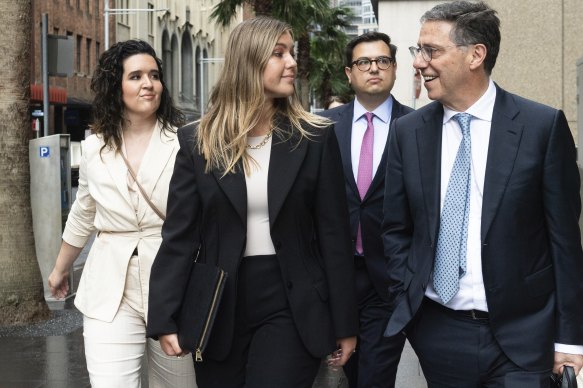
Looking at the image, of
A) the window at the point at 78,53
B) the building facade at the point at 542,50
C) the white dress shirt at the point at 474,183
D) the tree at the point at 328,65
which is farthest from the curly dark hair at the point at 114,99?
the window at the point at 78,53

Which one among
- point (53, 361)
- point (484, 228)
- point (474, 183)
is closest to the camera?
point (484, 228)

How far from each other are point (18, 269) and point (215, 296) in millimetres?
6490

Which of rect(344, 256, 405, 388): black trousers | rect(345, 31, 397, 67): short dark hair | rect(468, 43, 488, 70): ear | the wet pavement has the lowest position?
the wet pavement

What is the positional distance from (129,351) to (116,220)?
2.07 ft

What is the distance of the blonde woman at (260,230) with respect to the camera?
3797 mm

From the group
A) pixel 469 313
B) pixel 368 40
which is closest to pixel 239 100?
pixel 469 313

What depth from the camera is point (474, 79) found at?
12.2ft

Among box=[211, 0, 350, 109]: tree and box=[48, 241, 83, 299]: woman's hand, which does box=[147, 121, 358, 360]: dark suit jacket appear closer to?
box=[48, 241, 83, 299]: woman's hand

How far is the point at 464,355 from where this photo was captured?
3604 millimetres

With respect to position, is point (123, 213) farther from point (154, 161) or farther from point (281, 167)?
point (281, 167)

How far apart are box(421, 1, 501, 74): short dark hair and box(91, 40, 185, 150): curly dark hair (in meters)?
1.75

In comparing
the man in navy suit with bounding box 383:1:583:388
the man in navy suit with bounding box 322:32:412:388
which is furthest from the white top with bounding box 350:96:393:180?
the man in navy suit with bounding box 383:1:583:388

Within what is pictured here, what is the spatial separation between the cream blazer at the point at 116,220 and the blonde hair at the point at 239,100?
2.86 ft

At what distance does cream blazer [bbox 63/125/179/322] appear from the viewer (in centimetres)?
465
